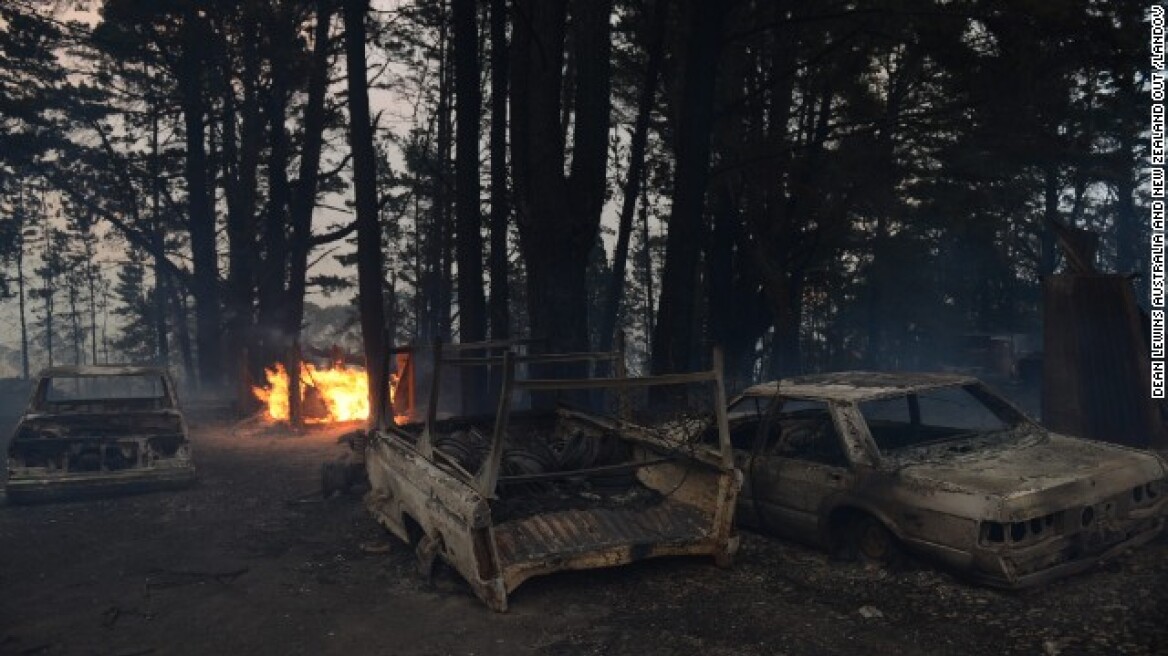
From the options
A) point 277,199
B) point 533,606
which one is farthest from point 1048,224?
point 533,606

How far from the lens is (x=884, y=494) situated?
20.7ft

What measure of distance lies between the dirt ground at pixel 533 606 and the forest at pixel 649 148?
2.65m

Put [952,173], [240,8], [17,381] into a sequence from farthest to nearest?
1. [17,381]
2. [240,8]
3. [952,173]

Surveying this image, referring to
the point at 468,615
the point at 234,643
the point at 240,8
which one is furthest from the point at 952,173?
the point at 240,8

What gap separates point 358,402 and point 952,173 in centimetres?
1309

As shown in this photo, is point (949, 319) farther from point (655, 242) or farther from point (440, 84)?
point (440, 84)

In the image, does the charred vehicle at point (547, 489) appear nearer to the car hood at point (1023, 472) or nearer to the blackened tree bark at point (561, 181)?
the car hood at point (1023, 472)

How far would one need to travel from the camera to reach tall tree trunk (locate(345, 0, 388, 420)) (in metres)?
16.4

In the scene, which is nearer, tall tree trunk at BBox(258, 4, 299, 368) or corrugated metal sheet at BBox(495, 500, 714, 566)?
corrugated metal sheet at BBox(495, 500, 714, 566)

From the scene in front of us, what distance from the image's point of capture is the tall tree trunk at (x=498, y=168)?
15.2 meters

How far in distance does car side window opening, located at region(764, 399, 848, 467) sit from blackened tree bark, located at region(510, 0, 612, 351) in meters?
4.98

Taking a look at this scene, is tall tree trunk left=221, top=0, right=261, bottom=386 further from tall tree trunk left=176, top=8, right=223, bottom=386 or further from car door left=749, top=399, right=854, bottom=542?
car door left=749, top=399, right=854, bottom=542

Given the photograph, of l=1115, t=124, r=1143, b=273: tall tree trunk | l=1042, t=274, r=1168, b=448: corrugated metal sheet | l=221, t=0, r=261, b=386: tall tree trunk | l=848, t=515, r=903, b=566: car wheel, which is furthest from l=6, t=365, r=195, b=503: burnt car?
l=1115, t=124, r=1143, b=273: tall tree trunk

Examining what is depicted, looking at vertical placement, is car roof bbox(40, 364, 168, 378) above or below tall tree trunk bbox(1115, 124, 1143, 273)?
below
